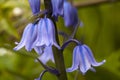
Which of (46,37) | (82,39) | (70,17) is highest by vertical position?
(46,37)

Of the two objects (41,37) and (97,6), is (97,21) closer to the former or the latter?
(97,6)

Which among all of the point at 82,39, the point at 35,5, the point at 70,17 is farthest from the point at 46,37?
the point at 82,39

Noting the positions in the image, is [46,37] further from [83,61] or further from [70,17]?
[70,17]

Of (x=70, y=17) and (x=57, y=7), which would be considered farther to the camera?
(x=70, y=17)

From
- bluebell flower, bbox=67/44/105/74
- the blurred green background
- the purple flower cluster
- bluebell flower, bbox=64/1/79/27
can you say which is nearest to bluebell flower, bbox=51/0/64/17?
the purple flower cluster

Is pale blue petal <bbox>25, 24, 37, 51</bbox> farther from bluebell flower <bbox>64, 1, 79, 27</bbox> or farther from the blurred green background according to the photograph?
bluebell flower <bbox>64, 1, 79, 27</bbox>
